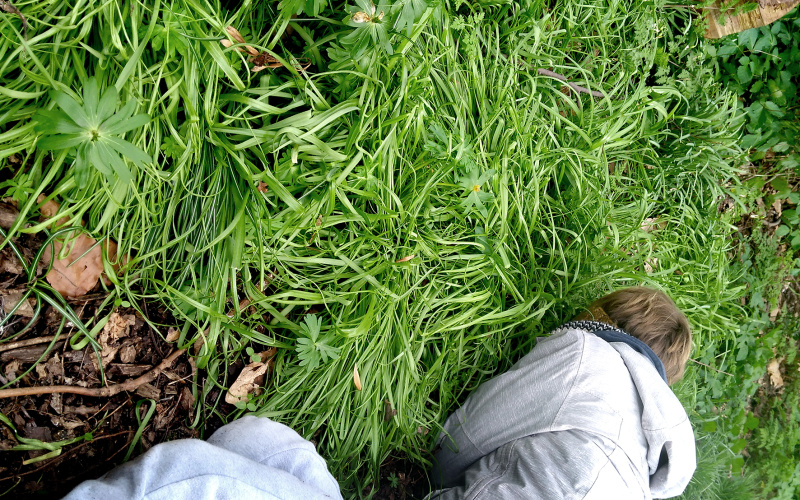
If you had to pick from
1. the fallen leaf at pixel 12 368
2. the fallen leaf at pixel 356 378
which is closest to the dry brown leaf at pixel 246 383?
the fallen leaf at pixel 356 378

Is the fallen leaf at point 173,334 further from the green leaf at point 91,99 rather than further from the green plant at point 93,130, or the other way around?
the green leaf at point 91,99

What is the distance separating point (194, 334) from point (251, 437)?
1.28 ft

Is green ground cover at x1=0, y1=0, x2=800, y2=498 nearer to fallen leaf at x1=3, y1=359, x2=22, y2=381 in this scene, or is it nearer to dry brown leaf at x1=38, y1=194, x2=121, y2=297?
dry brown leaf at x1=38, y1=194, x2=121, y2=297

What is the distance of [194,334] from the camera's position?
1.54 meters

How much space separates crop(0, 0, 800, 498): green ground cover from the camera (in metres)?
1.23

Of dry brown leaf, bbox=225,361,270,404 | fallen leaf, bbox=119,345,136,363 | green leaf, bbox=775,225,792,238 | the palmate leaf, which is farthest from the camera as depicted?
green leaf, bbox=775,225,792,238

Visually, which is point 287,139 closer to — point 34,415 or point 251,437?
point 251,437

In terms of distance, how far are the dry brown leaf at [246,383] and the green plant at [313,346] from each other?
0.17 metres

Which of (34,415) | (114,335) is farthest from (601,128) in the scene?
(34,415)

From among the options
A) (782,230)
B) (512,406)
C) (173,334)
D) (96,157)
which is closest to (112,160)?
(96,157)

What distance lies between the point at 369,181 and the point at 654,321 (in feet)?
4.03

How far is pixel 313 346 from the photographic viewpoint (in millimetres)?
1516


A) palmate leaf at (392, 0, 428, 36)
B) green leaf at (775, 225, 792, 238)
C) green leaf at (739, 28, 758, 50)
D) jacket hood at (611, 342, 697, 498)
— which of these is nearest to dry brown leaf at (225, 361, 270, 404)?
palmate leaf at (392, 0, 428, 36)

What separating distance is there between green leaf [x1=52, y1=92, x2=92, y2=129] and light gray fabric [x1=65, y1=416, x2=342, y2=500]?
720 mm
